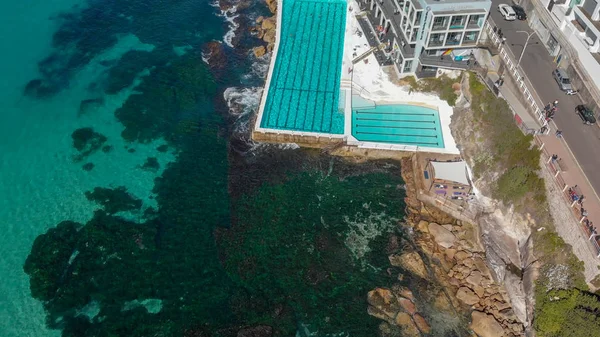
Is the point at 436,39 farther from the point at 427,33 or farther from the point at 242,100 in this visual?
the point at 242,100

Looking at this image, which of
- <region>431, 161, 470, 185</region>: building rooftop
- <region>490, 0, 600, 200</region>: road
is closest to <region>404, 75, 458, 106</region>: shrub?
<region>490, 0, 600, 200</region>: road

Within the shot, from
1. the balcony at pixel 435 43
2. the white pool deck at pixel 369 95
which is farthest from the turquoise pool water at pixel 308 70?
the balcony at pixel 435 43

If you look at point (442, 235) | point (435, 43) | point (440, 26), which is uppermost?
point (440, 26)

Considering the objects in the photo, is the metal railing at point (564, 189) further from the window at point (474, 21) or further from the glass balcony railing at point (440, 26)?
the glass balcony railing at point (440, 26)

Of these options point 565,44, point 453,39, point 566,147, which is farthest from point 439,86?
point 566,147

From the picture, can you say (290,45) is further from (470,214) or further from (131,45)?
(470,214)

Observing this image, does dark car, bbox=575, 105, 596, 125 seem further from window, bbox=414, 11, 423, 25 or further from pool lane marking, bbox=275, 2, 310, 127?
pool lane marking, bbox=275, 2, 310, 127

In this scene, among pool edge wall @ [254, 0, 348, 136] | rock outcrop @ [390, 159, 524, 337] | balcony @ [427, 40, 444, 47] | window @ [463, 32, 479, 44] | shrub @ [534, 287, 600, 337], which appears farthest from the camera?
pool edge wall @ [254, 0, 348, 136]
